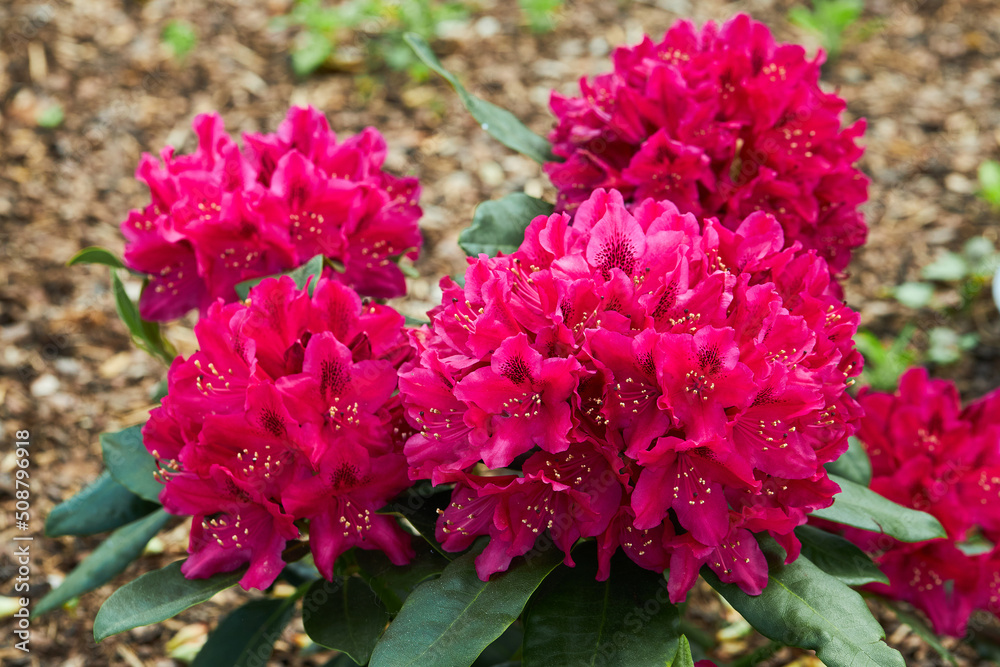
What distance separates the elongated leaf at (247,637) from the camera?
1.51 meters

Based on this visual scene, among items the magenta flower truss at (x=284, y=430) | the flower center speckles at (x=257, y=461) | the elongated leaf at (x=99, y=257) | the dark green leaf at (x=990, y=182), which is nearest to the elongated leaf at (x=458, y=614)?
the magenta flower truss at (x=284, y=430)

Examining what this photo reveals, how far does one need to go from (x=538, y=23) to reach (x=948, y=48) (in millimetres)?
1995

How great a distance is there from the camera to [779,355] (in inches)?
40.3

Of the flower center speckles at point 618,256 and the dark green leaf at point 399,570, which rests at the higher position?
the flower center speckles at point 618,256

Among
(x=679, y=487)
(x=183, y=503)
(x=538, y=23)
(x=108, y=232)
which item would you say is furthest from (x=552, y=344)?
(x=538, y=23)

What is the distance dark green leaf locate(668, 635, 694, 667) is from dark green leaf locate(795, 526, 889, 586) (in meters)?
0.33

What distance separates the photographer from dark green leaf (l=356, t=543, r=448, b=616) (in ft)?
3.95

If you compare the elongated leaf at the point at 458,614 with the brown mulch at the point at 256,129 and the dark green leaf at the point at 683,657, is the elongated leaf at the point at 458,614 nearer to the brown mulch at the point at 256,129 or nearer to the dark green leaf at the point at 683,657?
the dark green leaf at the point at 683,657

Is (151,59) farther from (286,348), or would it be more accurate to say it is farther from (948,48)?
(948,48)

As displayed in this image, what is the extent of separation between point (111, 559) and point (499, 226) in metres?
0.98

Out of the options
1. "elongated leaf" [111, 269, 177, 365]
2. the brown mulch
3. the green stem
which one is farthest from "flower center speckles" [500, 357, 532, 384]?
the brown mulch

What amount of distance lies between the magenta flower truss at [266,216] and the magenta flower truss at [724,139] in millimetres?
321

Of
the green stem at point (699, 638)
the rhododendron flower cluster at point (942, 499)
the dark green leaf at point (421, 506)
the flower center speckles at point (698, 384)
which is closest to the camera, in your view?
the flower center speckles at point (698, 384)

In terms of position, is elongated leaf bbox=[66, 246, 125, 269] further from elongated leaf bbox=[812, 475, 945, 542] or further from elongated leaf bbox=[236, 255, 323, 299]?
elongated leaf bbox=[812, 475, 945, 542]
